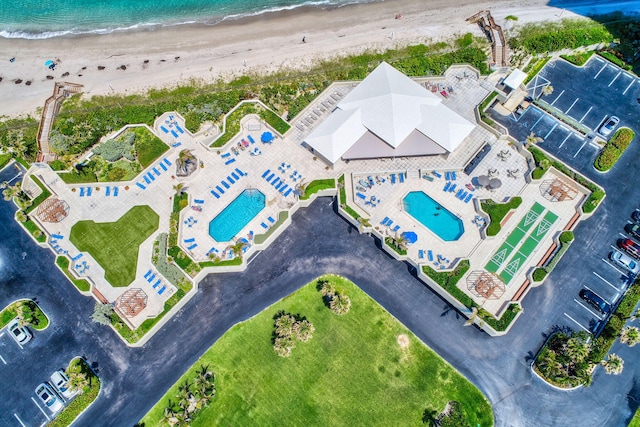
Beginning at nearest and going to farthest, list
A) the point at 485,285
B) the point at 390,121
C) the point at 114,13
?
the point at 485,285
the point at 390,121
the point at 114,13

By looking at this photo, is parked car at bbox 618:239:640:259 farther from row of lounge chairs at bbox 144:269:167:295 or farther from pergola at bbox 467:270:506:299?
row of lounge chairs at bbox 144:269:167:295

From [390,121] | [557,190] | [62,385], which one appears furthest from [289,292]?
[557,190]

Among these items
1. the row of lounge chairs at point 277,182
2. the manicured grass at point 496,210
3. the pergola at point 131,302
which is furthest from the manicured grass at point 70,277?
the manicured grass at point 496,210

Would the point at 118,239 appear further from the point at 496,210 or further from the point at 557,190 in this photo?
the point at 557,190

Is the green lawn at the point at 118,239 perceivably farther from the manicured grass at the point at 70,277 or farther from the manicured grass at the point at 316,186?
the manicured grass at the point at 316,186

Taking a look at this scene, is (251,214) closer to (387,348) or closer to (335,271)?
(335,271)

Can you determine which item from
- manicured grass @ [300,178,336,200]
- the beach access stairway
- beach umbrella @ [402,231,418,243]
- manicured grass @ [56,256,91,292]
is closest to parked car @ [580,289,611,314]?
beach umbrella @ [402,231,418,243]
